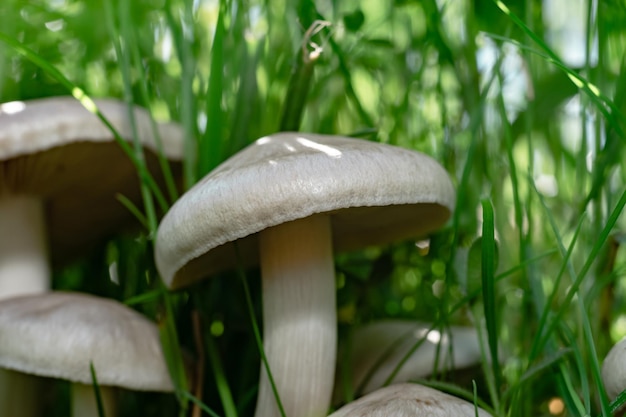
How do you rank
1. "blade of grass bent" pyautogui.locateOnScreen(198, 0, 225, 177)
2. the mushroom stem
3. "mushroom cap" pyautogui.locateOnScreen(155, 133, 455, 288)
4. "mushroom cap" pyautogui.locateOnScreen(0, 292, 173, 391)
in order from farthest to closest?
the mushroom stem
"blade of grass bent" pyautogui.locateOnScreen(198, 0, 225, 177)
"mushroom cap" pyautogui.locateOnScreen(0, 292, 173, 391)
"mushroom cap" pyautogui.locateOnScreen(155, 133, 455, 288)

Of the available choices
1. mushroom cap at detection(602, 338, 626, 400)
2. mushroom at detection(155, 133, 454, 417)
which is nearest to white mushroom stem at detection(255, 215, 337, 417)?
mushroom at detection(155, 133, 454, 417)

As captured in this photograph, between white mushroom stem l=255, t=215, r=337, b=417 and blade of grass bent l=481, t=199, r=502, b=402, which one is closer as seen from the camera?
blade of grass bent l=481, t=199, r=502, b=402

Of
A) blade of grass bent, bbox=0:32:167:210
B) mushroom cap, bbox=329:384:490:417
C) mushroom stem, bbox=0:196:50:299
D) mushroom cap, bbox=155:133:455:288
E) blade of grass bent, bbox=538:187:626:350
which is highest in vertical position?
blade of grass bent, bbox=0:32:167:210

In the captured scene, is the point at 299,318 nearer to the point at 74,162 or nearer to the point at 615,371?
the point at 615,371

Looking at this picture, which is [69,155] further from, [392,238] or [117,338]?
[392,238]

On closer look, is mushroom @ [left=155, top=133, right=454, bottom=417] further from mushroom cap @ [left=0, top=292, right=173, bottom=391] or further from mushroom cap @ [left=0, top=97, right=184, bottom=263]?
mushroom cap @ [left=0, top=97, right=184, bottom=263]

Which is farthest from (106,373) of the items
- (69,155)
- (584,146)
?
(584,146)

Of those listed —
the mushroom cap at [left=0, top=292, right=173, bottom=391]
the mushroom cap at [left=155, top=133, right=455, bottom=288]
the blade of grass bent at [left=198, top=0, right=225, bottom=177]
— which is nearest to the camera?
the mushroom cap at [left=155, top=133, right=455, bottom=288]

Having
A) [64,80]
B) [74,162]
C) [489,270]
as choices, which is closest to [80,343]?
[64,80]
